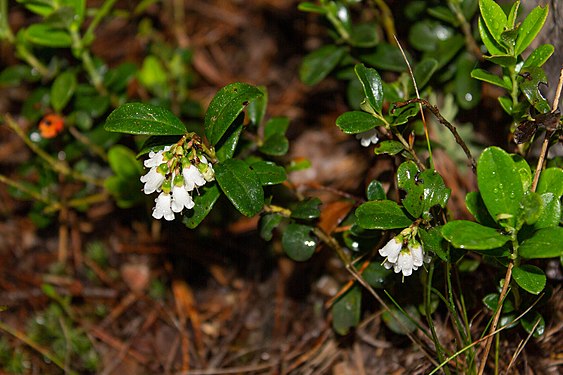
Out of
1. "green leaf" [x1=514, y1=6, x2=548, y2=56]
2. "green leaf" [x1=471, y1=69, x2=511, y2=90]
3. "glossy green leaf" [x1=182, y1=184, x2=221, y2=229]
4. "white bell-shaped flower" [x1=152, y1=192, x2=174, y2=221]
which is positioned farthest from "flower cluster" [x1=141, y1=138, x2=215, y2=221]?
"green leaf" [x1=514, y1=6, x2=548, y2=56]

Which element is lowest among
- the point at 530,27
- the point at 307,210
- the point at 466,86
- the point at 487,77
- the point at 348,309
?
the point at 348,309

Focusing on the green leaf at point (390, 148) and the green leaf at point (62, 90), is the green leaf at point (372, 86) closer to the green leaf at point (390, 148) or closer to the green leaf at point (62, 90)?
the green leaf at point (390, 148)

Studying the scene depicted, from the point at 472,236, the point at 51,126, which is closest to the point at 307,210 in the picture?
the point at 472,236

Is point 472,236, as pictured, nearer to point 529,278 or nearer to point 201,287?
point 529,278

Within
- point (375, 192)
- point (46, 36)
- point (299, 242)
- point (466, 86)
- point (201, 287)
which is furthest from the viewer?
point (201, 287)

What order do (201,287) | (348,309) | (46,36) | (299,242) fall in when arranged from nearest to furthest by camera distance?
1. (299,242)
2. (348,309)
3. (46,36)
4. (201,287)

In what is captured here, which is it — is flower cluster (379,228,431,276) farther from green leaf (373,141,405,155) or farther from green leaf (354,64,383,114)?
green leaf (354,64,383,114)
